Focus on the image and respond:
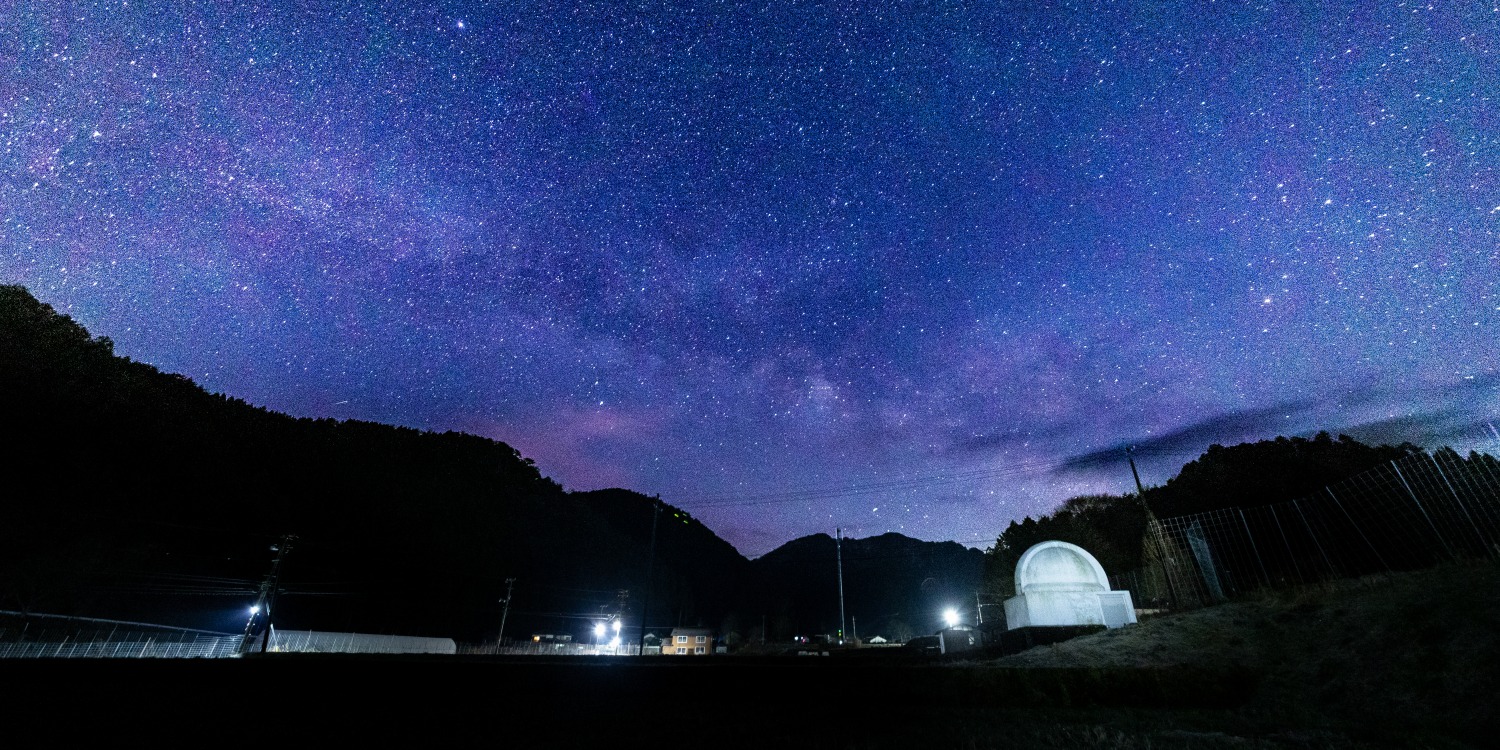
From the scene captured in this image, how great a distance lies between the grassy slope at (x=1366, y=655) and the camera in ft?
24.2

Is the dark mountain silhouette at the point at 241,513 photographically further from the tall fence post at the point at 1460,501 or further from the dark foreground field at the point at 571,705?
the tall fence post at the point at 1460,501

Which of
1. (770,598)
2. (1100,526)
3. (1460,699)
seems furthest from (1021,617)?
(770,598)

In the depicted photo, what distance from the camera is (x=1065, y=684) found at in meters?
7.91

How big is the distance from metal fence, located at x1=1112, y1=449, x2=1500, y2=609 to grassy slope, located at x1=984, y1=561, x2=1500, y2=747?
12.8 feet

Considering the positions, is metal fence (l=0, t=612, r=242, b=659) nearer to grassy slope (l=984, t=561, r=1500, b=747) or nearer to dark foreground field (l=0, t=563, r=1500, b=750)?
dark foreground field (l=0, t=563, r=1500, b=750)

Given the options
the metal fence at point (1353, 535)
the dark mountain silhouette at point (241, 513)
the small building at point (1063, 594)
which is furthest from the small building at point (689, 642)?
the small building at point (1063, 594)

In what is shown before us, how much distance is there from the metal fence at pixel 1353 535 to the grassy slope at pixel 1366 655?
390 centimetres

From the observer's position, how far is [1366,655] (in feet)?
33.9

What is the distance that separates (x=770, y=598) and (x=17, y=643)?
139m

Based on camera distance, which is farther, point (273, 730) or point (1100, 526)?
point (1100, 526)

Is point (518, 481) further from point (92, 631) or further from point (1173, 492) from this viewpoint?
point (1173, 492)

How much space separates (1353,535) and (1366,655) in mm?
27532

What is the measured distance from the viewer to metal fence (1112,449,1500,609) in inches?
625

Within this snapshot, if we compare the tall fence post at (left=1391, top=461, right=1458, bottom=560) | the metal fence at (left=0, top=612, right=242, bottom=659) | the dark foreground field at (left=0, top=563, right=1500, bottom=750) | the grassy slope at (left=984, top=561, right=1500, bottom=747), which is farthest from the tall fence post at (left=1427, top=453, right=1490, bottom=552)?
the metal fence at (left=0, top=612, right=242, bottom=659)
